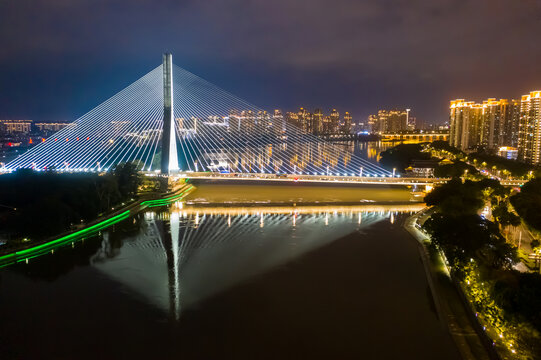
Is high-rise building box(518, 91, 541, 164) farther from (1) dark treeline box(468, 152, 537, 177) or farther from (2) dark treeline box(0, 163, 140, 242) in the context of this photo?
(2) dark treeline box(0, 163, 140, 242)

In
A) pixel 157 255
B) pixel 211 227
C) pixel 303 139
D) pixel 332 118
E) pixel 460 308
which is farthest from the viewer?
pixel 332 118

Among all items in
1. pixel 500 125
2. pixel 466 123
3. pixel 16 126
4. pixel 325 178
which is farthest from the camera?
pixel 16 126

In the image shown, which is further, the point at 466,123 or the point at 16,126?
the point at 16,126

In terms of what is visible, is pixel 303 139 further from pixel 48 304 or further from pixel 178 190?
pixel 48 304

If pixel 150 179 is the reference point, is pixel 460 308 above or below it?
below

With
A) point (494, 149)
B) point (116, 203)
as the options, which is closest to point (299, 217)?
point (116, 203)

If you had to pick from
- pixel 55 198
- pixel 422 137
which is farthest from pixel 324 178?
pixel 422 137

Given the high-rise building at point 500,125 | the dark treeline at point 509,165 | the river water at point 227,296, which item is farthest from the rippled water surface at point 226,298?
the high-rise building at point 500,125

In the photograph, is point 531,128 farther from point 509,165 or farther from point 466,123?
point 466,123
